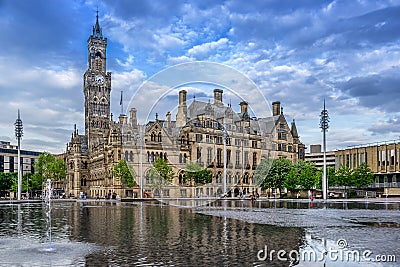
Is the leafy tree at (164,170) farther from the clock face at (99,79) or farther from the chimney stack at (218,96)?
the clock face at (99,79)

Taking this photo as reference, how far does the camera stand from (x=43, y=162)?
113875 mm

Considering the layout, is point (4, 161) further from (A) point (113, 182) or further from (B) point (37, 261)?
(B) point (37, 261)

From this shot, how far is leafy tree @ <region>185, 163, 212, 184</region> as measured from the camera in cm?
3448

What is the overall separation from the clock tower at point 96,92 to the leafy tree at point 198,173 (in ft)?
251

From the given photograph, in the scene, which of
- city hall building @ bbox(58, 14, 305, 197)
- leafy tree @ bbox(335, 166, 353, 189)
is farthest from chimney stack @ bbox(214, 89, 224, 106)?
leafy tree @ bbox(335, 166, 353, 189)

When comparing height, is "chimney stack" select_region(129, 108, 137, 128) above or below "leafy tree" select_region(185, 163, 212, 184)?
above

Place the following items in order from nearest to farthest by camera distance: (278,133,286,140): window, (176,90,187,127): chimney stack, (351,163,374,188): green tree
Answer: (176,90,187,127): chimney stack, (351,163,374,188): green tree, (278,133,286,140): window

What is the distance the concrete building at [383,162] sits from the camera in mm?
104938

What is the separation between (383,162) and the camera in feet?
360

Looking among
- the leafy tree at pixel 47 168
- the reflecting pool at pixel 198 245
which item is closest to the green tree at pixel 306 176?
the leafy tree at pixel 47 168

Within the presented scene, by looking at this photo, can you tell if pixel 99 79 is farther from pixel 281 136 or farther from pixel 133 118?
pixel 281 136

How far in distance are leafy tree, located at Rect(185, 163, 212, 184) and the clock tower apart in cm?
7661

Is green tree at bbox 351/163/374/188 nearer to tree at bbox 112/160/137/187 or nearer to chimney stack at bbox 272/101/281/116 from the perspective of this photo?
chimney stack at bbox 272/101/281/116

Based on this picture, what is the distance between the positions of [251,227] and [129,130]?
77149 mm
